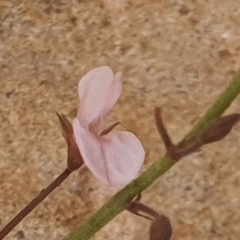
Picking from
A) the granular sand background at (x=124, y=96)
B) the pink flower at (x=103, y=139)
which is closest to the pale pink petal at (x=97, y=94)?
the pink flower at (x=103, y=139)

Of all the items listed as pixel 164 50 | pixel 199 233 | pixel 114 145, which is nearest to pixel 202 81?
pixel 164 50

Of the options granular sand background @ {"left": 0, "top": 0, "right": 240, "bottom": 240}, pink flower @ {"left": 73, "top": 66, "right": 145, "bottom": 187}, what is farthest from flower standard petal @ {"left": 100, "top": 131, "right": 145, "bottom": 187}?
granular sand background @ {"left": 0, "top": 0, "right": 240, "bottom": 240}

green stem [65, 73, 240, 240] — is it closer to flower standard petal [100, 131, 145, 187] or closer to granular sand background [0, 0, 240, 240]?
flower standard petal [100, 131, 145, 187]

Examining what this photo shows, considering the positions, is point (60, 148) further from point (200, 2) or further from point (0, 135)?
point (200, 2)

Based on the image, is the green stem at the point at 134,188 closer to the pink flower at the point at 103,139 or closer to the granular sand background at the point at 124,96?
the pink flower at the point at 103,139

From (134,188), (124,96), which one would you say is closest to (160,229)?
(134,188)

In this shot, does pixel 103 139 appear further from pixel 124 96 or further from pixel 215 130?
pixel 124 96

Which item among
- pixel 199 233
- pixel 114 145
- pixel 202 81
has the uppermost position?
pixel 114 145

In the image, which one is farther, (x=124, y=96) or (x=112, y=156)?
(x=124, y=96)
